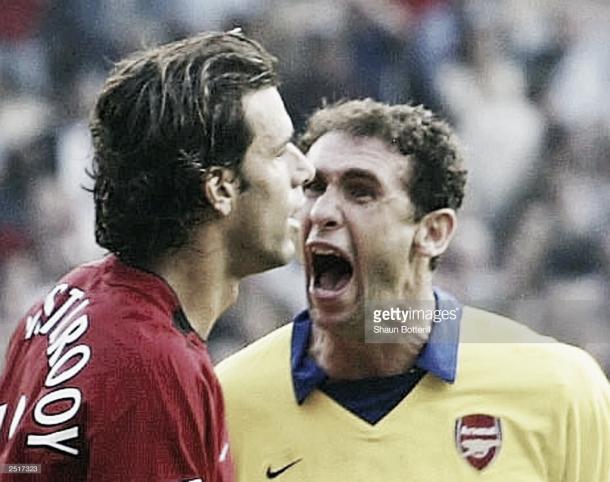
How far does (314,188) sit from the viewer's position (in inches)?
126

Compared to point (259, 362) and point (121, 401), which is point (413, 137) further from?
point (121, 401)

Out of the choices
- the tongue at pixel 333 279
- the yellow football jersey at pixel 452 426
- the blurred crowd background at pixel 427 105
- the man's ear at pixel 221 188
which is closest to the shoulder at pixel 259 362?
the yellow football jersey at pixel 452 426

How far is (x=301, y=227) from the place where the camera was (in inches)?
129

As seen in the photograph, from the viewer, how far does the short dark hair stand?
7.77 feet

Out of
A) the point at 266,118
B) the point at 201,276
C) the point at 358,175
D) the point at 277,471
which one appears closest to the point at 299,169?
the point at 266,118

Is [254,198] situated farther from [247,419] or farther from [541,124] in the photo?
[541,124]

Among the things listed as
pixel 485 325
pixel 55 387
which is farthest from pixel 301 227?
pixel 55 387

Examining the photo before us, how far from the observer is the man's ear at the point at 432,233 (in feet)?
10.6

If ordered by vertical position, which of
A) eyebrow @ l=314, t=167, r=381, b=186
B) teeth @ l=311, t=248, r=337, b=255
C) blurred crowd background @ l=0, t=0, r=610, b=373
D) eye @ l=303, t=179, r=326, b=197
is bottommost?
blurred crowd background @ l=0, t=0, r=610, b=373

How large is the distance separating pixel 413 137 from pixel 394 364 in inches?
19.1

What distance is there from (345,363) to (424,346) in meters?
0.16

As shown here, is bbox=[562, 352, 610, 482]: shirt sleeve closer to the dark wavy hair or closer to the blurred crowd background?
the dark wavy hair

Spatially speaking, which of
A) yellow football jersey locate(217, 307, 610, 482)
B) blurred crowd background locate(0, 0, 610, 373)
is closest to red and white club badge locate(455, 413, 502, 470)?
yellow football jersey locate(217, 307, 610, 482)

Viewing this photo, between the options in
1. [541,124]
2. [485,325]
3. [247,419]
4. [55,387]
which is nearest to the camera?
[55,387]
